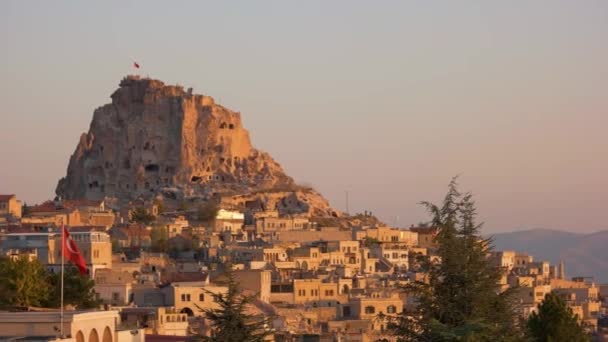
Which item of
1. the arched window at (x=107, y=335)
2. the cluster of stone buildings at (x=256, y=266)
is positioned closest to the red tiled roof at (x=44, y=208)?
the cluster of stone buildings at (x=256, y=266)

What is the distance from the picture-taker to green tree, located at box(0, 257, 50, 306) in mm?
70500

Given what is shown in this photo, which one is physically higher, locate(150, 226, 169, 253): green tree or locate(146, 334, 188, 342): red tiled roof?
locate(150, 226, 169, 253): green tree

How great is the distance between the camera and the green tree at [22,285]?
231 feet

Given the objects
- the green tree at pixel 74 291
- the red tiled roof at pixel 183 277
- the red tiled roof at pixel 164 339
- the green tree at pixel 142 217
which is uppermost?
the green tree at pixel 142 217

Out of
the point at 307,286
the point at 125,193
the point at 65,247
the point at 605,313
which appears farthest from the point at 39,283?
the point at 125,193

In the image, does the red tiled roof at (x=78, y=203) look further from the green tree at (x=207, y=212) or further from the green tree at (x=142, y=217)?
the green tree at (x=207, y=212)

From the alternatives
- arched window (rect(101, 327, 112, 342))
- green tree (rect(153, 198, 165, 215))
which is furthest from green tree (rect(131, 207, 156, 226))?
arched window (rect(101, 327, 112, 342))

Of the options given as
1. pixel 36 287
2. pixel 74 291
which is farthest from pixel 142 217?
pixel 36 287

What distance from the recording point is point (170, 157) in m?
168

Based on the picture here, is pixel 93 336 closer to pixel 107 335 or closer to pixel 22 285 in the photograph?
pixel 107 335

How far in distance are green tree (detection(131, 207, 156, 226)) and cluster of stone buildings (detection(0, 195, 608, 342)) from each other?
2.82 feet

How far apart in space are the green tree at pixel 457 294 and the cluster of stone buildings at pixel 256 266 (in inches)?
911

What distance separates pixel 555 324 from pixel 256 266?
53.1 m

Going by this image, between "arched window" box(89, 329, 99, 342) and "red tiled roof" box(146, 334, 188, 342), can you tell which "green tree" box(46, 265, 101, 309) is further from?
"arched window" box(89, 329, 99, 342)
